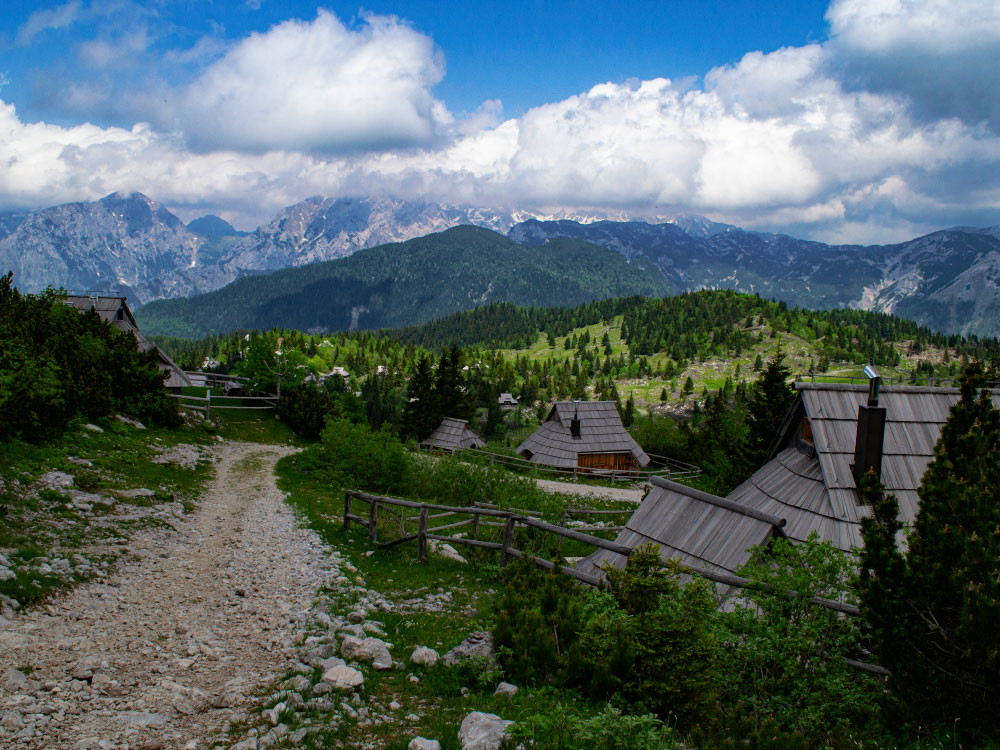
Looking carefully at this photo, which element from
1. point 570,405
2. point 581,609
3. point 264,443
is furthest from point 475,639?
point 570,405

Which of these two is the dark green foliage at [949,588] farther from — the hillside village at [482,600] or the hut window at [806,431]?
the hut window at [806,431]

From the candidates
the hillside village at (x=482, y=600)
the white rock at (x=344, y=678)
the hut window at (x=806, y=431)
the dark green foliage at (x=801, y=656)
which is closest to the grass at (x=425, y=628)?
the hillside village at (x=482, y=600)

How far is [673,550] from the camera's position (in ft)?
37.8

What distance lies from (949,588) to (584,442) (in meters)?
44.4

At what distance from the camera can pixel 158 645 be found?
7.53m

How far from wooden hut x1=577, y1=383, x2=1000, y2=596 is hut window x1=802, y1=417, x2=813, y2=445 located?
3cm

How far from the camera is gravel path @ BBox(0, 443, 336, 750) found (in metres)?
5.57

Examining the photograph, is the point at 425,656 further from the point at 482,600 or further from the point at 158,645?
the point at 158,645

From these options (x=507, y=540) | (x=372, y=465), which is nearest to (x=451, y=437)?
(x=372, y=465)

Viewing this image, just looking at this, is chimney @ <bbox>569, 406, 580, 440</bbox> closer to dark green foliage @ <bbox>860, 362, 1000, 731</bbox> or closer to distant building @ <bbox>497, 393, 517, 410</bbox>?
dark green foliage @ <bbox>860, 362, 1000, 731</bbox>

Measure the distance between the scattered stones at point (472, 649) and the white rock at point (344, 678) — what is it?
4.20 ft

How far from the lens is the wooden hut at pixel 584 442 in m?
49.3

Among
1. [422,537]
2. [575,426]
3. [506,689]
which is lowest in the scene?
[575,426]

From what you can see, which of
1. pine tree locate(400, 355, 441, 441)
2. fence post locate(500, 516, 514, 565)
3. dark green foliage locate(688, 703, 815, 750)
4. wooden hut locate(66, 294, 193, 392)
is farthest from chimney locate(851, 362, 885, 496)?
pine tree locate(400, 355, 441, 441)
